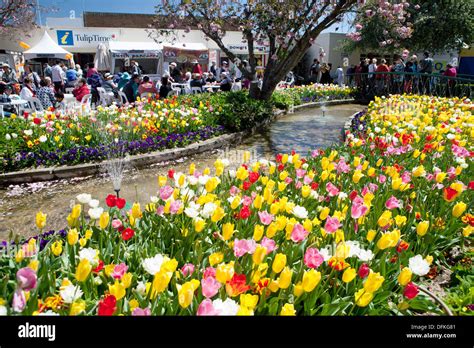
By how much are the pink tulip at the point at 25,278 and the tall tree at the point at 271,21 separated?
9.85 meters

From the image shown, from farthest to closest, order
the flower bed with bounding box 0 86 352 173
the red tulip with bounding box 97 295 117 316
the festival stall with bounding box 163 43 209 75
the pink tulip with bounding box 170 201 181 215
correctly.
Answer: the festival stall with bounding box 163 43 209 75 < the flower bed with bounding box 0 86 352 173 < the pink tulip with bounding box 170 201 181 215 < the red tulip with bounding box 97 295 117 316

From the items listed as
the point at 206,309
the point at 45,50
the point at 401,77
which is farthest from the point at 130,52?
the point at 206,309

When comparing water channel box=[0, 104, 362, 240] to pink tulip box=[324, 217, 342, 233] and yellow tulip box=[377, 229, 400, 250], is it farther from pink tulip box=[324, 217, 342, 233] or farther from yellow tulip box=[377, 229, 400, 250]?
yellow tulip box=[377, 229, 400, 250]

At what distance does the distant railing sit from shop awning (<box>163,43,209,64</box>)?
10150 mm

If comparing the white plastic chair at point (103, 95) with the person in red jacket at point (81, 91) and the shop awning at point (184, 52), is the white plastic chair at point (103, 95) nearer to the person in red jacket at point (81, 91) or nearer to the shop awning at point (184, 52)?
the person in red jacket at point (81, 91)

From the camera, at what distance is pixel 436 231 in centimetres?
277

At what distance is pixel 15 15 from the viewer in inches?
760

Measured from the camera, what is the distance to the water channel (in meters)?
4.67

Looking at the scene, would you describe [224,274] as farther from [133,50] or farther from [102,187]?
[133,50]

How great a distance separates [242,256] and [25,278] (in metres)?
1.06

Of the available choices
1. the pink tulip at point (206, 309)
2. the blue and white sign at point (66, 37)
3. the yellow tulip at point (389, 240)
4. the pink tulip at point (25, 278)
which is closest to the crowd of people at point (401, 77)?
the yellow tulip at point (389, 240)

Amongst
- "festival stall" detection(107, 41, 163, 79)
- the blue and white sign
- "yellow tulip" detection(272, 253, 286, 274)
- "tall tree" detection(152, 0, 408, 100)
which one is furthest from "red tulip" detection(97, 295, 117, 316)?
the blue and white sign

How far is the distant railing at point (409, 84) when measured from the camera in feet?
44.0
